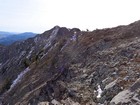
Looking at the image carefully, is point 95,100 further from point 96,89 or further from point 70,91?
point 70,91

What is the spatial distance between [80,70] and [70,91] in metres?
6.67

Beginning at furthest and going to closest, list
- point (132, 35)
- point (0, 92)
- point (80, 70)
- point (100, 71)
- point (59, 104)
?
point (0, 92), point (132, 35), point (80, 70), point (100, 71), point (59, 104)

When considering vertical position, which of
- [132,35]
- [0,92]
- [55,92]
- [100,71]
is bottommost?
[0,92]

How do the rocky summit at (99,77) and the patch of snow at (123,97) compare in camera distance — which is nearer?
the patch of snow at (123,97)

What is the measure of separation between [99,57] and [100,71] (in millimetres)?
5390

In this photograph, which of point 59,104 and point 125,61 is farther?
point 125,61

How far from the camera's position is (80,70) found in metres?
32.8

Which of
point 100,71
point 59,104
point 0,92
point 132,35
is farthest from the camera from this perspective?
point 0,92

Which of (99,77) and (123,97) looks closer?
(123,97)

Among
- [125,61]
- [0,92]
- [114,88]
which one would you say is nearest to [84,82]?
[125,61]

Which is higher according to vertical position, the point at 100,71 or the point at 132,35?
the point at 132,35

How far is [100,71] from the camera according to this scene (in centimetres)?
2828

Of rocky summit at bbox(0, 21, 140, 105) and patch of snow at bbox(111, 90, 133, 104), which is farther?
rocky summit at bbox(0, 21, 140, 105)

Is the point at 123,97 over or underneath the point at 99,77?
over
